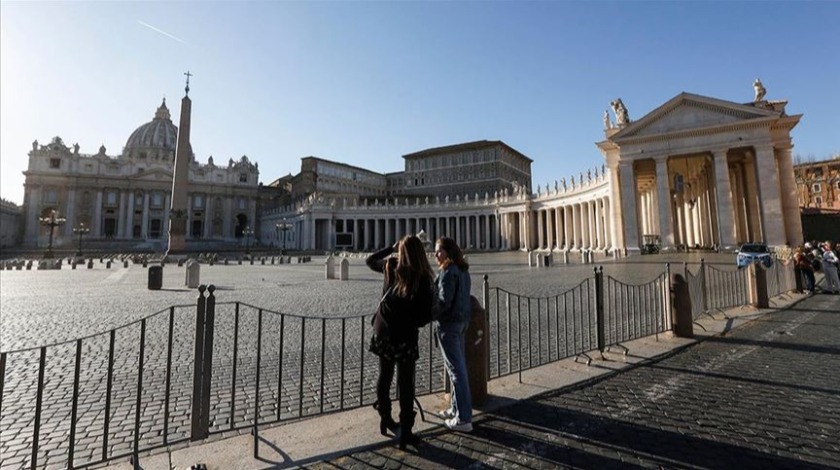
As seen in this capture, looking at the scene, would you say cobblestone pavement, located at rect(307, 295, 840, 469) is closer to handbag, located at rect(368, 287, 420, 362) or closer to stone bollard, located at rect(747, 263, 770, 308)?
handbag, located at rect(368, 287, 420, 362)

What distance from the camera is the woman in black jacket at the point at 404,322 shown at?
331 cm

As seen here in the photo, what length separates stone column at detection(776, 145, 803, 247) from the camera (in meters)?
27.8

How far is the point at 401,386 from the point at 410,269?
111 cm

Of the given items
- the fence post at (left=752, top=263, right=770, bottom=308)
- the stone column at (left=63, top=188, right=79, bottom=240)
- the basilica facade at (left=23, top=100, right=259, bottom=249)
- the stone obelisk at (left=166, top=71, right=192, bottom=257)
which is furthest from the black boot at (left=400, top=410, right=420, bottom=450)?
the stone column at (left=63, top=188, right=79, bottom=240)

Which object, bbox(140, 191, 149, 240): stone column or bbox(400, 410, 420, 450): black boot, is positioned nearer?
bbox(400, 410, 420, 450): black boot

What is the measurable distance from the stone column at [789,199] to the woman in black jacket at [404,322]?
123 feet

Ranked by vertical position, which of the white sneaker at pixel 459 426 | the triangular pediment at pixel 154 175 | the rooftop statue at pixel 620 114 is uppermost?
the triangular pediment at pixel 154 175

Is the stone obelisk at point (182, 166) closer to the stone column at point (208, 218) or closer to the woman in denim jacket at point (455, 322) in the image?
the woman in denim jacket at point (455, 322)

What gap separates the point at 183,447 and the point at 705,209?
156ft

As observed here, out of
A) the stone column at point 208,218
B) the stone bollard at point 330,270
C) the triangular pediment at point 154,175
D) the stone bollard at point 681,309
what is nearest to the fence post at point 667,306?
the stone bollard at point 681,309

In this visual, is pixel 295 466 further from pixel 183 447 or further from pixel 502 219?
pixel 502 219

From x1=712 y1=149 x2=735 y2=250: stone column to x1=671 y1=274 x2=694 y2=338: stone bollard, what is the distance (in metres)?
27.7

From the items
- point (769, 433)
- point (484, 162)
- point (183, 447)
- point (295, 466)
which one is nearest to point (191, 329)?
point (183, 447)

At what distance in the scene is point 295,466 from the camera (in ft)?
9.91
